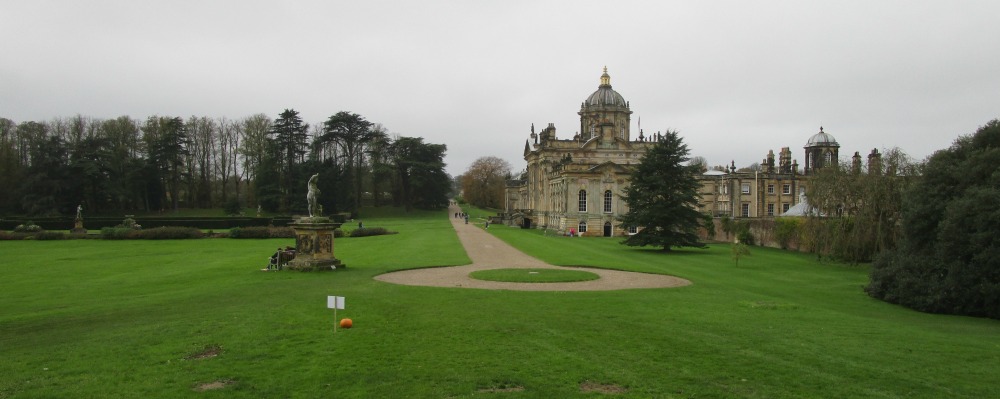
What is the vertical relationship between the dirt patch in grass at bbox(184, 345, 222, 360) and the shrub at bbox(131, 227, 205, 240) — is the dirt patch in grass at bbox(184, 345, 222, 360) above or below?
below

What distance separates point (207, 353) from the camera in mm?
10281

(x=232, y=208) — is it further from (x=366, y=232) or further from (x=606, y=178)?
(x=606, y=178)

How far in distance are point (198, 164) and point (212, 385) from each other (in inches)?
3255

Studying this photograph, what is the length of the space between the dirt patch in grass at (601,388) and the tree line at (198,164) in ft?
230

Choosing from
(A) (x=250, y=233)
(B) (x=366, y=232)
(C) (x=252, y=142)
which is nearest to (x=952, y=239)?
(B) (x=366, y=232)

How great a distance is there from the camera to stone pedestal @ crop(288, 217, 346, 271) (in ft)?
77.4

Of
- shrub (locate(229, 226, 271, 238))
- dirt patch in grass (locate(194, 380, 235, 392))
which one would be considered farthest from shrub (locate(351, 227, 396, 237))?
dirt patch in grass (locate(194, 380, 235, 392))

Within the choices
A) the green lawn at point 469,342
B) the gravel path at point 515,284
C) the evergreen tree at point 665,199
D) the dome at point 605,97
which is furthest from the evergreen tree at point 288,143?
the green lawn at point 469,342

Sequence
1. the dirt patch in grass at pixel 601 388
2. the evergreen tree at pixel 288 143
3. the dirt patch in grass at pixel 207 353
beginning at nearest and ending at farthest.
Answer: the dirt patch in grass at pixel 601 388 < the dirt patch in grass at pixel 207 353 < the evergreen tree at pixel 288 143

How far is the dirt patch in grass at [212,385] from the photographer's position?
8414mm

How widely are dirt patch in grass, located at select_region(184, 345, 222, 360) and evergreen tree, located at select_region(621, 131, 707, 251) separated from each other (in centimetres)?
3203

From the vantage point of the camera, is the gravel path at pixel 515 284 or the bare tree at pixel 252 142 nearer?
the gravel path at pixel 515 284

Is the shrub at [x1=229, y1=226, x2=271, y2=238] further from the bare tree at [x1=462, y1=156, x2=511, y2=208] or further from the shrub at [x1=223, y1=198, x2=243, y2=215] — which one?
the bare tree at [x1=462, y1=156, x2=511, y2=208]

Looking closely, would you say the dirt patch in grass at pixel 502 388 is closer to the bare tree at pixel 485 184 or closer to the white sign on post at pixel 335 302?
the white sign on post at pixel 335 302
